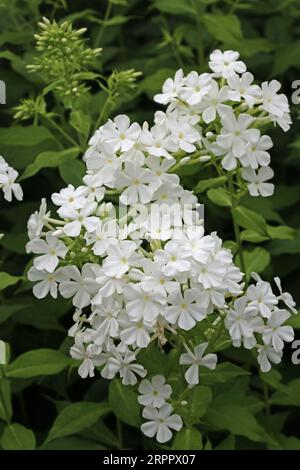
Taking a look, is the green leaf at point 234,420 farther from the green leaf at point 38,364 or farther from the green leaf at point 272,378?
the green leaf at point 38,364

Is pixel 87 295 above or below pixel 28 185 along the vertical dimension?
above

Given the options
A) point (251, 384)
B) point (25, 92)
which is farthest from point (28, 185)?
point (251, 384)

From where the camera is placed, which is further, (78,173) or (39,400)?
(39,400)

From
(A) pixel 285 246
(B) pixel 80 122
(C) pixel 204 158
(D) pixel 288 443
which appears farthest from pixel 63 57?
(D) pixel 288 443

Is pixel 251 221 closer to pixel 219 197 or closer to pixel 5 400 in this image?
pixel 219 197

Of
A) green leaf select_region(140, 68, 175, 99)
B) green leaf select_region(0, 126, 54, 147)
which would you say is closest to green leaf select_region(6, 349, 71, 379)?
green leaf select_region(0, 126, 54, 147)

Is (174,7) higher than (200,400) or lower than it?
higher

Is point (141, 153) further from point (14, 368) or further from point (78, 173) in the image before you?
point (14, 368)
